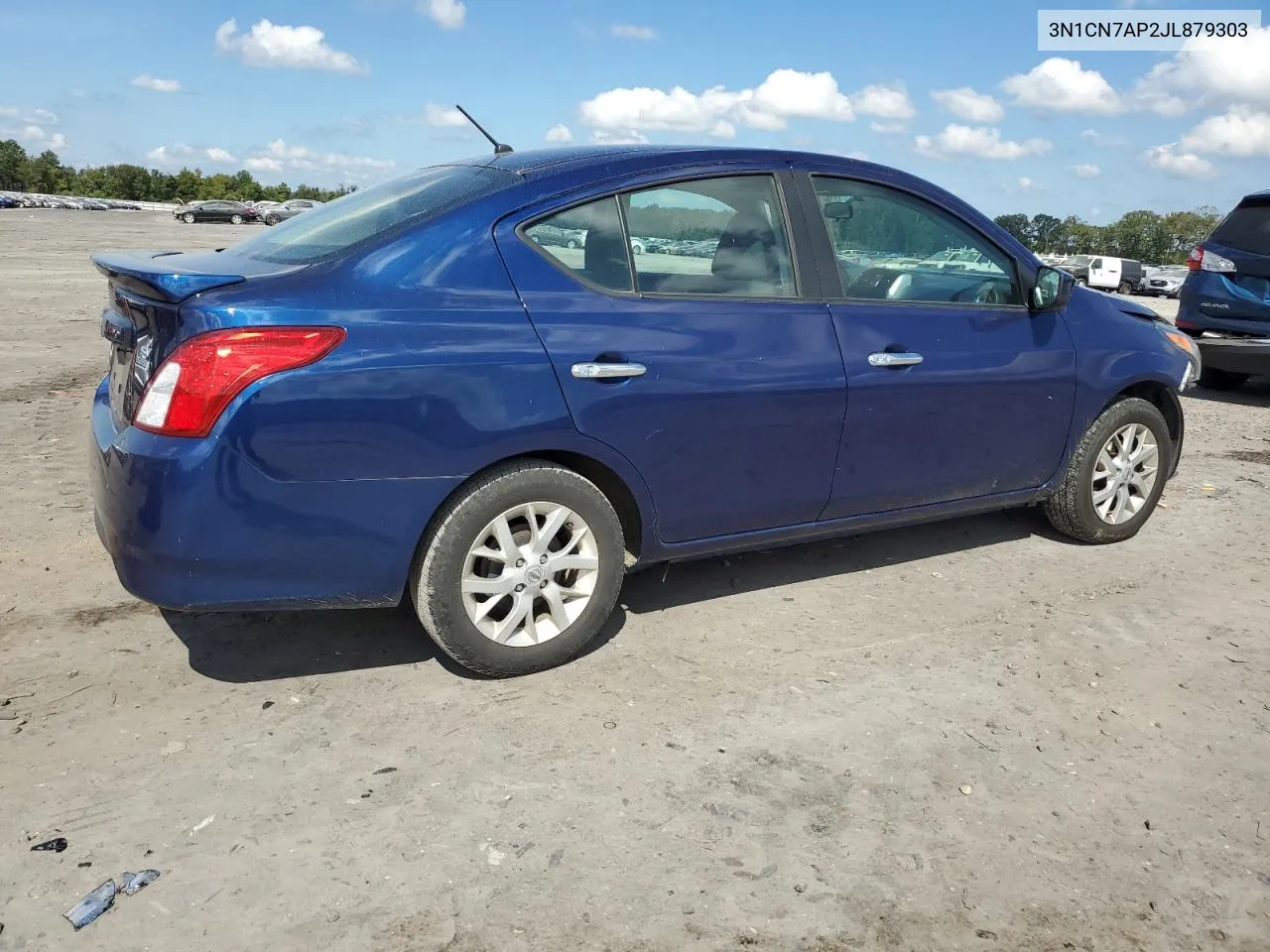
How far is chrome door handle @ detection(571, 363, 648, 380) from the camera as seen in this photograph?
11.7 feet

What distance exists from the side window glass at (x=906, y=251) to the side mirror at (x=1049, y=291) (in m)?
0.07

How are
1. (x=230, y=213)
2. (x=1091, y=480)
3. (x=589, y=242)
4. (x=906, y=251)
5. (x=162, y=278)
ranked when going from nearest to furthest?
(x=162, y=278) → (x=589, y=242) → (x=906, y=251) → (x=1091, y=480) → (x=230, y=213)

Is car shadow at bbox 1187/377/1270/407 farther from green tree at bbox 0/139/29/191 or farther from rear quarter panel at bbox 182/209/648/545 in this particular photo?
green tree at bbox 0/139/29/191

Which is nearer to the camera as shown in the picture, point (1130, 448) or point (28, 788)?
point (28, 788)

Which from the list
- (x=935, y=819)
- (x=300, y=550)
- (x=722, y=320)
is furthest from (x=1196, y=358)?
(x=300, y=550)

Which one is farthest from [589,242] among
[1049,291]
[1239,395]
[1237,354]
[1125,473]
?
[1239,395]

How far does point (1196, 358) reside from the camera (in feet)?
18.2

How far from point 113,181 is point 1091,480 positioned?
127 m

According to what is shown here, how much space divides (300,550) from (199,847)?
90 centimetres

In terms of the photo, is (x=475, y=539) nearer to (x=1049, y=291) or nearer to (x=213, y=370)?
(x=213, y=370)

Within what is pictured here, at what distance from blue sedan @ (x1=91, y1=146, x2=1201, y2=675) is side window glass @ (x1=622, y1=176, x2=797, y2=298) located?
0.01 meters

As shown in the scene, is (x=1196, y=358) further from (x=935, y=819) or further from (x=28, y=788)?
(x=28, y=788)

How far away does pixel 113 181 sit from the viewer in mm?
114250

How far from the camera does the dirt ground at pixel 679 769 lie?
2527 mm
